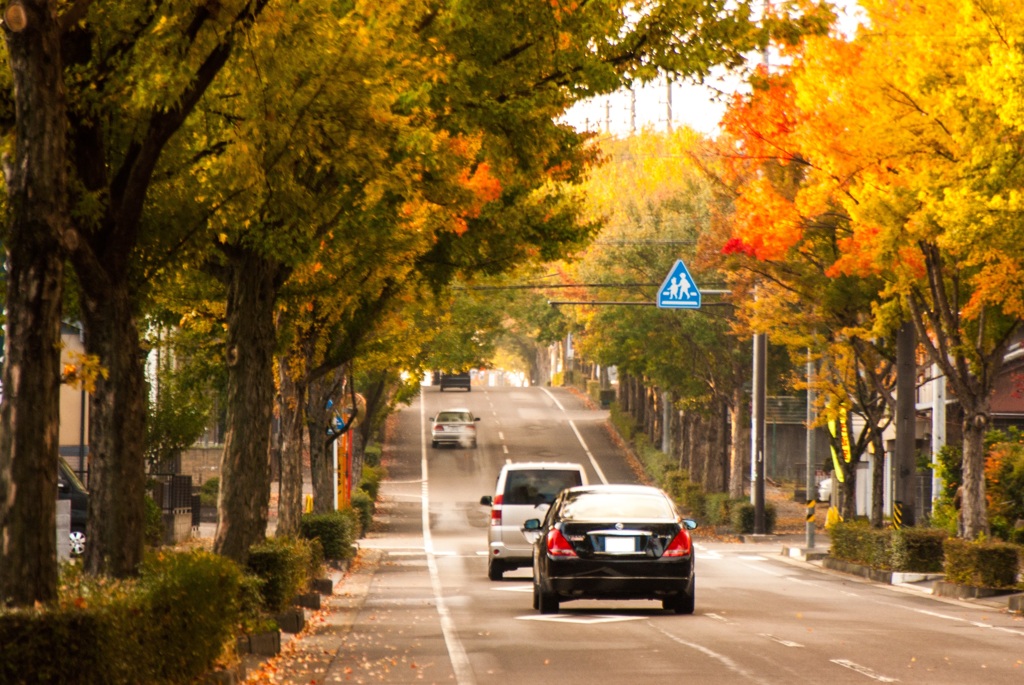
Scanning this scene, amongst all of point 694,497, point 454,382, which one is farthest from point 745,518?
point 454,382

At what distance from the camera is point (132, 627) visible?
9016mm

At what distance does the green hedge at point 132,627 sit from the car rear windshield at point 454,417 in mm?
59476

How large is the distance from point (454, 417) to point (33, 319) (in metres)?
63.5

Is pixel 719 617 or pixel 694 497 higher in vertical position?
pixel 719 617

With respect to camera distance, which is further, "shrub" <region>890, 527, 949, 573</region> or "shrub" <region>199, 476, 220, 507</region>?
"shrub" <region>199, 476, 220, 507</region>

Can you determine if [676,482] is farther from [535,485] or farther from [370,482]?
[535,485]

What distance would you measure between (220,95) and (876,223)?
13.4m

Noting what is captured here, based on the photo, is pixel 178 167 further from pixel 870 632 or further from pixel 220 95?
pixel 870 632

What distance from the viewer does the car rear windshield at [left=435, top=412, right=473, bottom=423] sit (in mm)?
72062

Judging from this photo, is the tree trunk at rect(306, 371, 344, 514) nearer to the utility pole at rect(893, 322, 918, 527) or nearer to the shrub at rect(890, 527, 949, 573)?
the utility pole at rect(893, 322, 918, 527)

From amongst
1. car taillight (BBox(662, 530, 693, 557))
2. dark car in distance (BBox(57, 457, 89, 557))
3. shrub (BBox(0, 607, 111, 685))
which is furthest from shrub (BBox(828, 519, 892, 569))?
shrub (BBox(0, 607, 111, 685))

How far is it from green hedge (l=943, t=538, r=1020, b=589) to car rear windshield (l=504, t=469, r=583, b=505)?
6256 millimetres

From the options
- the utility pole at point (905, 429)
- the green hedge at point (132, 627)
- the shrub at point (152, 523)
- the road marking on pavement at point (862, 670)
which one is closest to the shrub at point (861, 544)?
the utility pole at point (905, 429)

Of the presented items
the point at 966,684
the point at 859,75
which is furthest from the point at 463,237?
the point at 966,684
